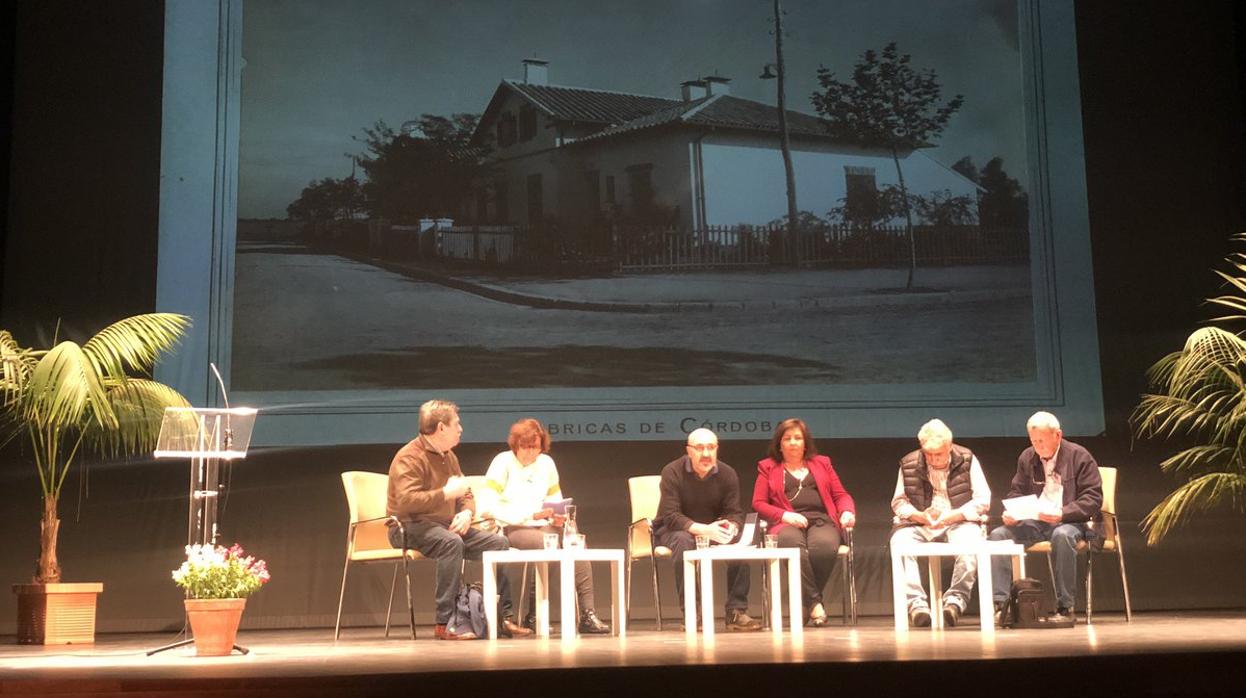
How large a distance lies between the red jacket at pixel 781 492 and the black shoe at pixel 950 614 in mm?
675

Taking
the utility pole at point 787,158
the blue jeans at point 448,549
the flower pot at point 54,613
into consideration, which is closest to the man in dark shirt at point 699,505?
the blue jeans at point 448,549

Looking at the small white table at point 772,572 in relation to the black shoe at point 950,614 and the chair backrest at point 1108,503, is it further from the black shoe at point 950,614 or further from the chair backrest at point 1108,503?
the chair backrest at point 1108,503

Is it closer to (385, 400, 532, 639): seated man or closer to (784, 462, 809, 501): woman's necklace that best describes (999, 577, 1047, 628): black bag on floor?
(784, 462, 809, 501): woman's necklace

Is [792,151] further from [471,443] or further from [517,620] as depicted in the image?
[517,620]

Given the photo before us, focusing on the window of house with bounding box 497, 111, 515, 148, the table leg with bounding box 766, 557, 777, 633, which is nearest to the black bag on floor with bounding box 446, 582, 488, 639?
the table leg with bounding box 766, 557, 777, 633

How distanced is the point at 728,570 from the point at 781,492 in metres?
0.46

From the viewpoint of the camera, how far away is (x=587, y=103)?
723cm

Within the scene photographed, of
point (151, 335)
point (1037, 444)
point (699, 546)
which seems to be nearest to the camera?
Result: point (699, 546)

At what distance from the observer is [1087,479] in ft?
19.4

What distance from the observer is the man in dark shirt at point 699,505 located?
605 cm

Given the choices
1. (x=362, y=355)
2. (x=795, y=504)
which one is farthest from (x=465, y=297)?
(x=795, y=504)

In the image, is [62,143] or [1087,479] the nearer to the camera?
[1087,479]

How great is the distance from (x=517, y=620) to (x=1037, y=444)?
256 cm

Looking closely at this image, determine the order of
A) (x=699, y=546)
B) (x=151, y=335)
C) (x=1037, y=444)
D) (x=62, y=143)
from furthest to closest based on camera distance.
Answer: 1. (x=62, y=143)
2. (x=151, y=335)
3. (x=1037, y=444)
4. (x=699, y=546)
